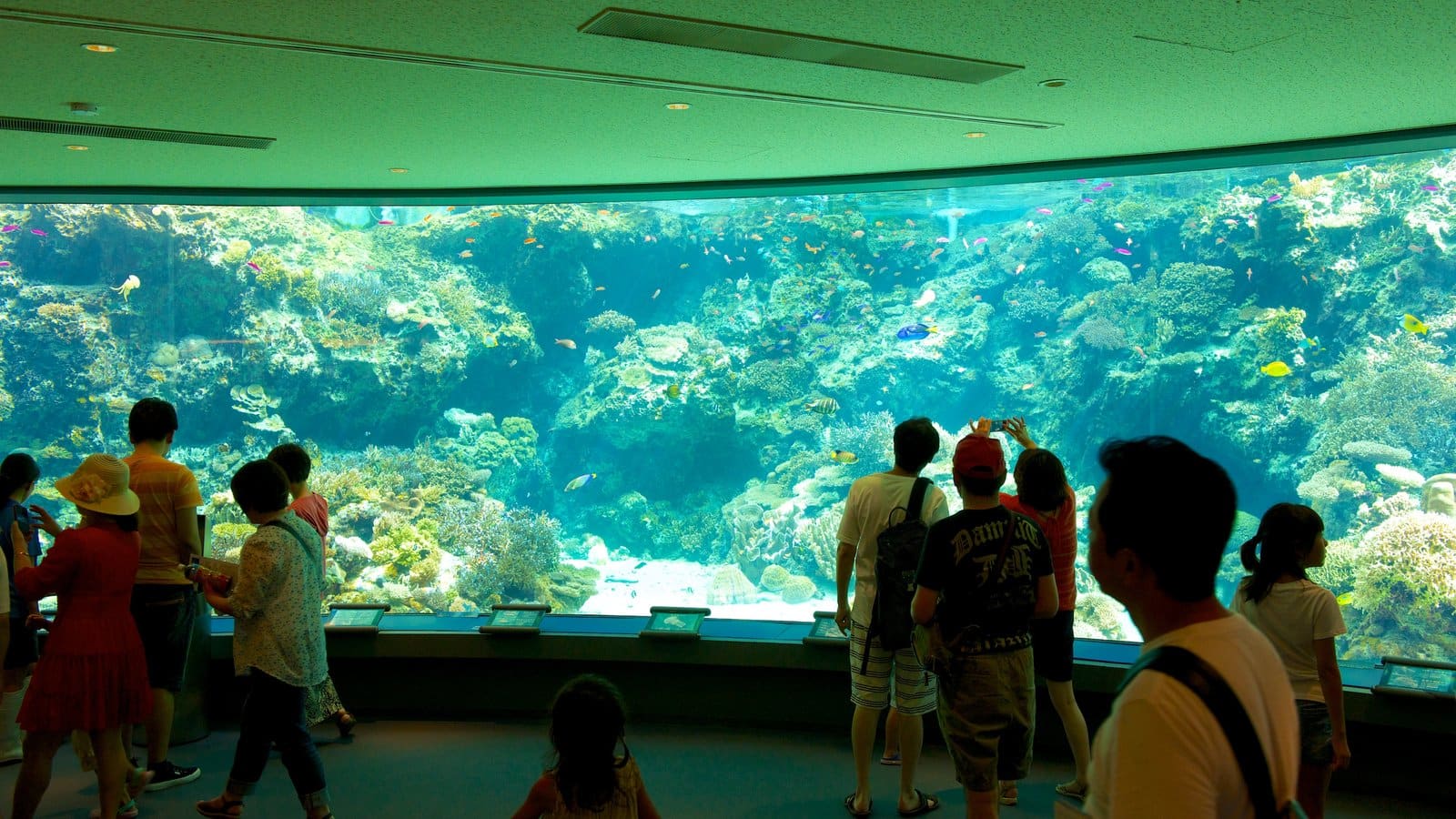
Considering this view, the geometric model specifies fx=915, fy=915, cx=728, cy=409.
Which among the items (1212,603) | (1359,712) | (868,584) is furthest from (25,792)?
(1359,712)

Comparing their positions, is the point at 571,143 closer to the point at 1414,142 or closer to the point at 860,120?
the point at 860,120

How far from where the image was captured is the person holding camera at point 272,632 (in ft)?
9.23

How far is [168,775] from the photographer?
3.52 meters

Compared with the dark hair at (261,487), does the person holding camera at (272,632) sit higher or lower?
lower

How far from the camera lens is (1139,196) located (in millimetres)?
20766

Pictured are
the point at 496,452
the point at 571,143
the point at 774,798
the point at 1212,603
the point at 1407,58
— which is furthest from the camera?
the point at 496,452

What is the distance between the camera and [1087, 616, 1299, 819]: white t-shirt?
32.5 inches

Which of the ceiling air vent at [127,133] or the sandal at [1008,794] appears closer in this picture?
the sandal at [1008,794]

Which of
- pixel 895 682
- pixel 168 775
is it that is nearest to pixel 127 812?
pixel 168 775

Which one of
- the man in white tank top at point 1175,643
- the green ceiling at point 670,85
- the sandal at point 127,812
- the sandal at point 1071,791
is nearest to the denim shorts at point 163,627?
the sandal at point 127,812

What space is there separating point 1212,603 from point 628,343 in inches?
713

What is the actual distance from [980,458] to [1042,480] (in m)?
0.52

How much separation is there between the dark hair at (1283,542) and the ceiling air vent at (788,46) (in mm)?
1707

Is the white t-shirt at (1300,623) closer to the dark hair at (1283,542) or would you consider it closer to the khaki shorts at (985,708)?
the dark hair at (1283,542)
